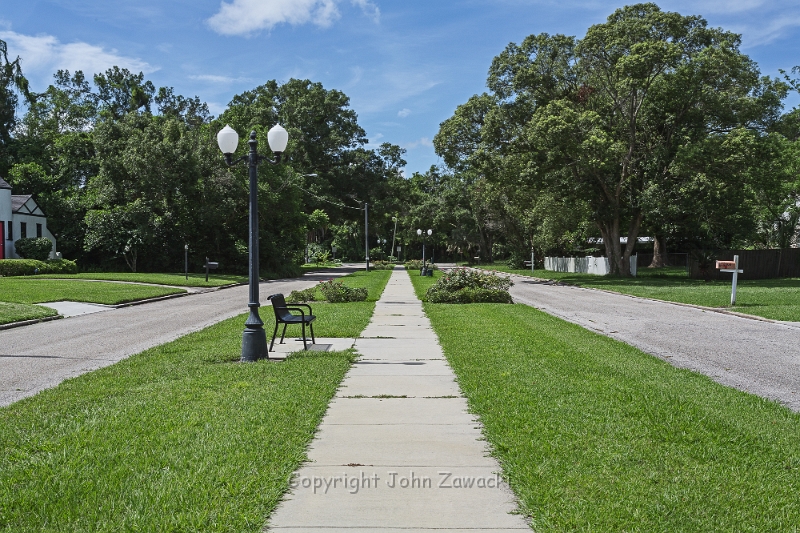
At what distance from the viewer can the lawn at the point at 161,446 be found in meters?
3.89

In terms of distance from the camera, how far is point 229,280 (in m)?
37.6

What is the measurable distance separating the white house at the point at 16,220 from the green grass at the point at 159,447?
126ft

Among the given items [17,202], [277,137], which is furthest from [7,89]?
[277,137]

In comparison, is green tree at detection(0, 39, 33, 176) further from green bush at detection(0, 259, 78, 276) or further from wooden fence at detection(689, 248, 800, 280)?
wooden fence at detection(689, 248, 800, 280)

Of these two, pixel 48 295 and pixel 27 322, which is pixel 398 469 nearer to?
pixel 27 322

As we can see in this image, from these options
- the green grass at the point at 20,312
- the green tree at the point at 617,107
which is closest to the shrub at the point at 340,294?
the green grass at the point at 20,312

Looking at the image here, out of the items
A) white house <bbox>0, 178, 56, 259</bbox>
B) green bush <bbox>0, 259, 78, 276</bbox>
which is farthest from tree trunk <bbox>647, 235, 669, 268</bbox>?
white house <bbox>0, 178, 56, 259</bbox>

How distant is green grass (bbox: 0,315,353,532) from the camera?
389 cm

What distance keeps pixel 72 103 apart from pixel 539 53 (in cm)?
6008

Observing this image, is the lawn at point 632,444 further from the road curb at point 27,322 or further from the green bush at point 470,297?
the road curb at point 27,322

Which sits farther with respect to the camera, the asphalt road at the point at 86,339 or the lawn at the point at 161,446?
the asphalt road at the point at 86,339

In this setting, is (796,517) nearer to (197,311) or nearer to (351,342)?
(351,342)

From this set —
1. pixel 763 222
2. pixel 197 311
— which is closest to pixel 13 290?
pixel 197 311

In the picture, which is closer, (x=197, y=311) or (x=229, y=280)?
(x=197, y=311)
